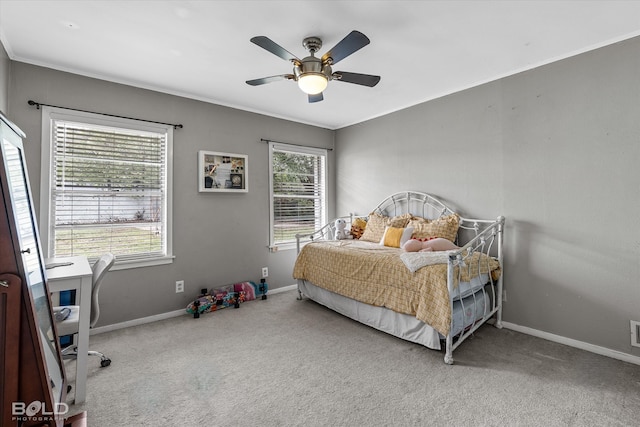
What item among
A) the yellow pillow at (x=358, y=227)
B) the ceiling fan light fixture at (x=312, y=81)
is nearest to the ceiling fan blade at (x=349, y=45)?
the ceiling fan light fixture at (x=312, y=81)

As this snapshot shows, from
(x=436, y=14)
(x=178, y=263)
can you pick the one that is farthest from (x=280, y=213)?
(x=436, y=14)

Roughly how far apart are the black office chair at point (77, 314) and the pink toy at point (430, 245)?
2.49 m

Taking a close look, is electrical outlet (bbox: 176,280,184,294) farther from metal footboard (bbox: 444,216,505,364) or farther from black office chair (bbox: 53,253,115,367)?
metal footboard (bbox: 444,216,505,364)

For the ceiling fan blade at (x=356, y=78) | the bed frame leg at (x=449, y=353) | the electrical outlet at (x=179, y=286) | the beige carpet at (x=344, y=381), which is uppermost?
the ceiling fan blade at (x=356, y=78)

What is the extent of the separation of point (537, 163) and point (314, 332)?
2546 millimetres

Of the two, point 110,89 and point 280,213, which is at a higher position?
point 110,89

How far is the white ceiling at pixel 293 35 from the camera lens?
6.24 ft

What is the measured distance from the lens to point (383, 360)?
2.27 metres

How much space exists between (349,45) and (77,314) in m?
2.53

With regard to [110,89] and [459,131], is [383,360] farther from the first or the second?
[110,89]

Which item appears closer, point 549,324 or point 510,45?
point 510,45

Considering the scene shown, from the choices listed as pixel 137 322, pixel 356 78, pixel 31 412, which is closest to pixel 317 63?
pixel 356 78

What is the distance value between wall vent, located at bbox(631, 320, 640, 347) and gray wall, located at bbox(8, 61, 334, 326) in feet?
11.2

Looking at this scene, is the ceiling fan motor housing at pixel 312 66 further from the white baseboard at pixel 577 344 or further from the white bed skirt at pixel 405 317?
the white baseboard at pixel 577 344
